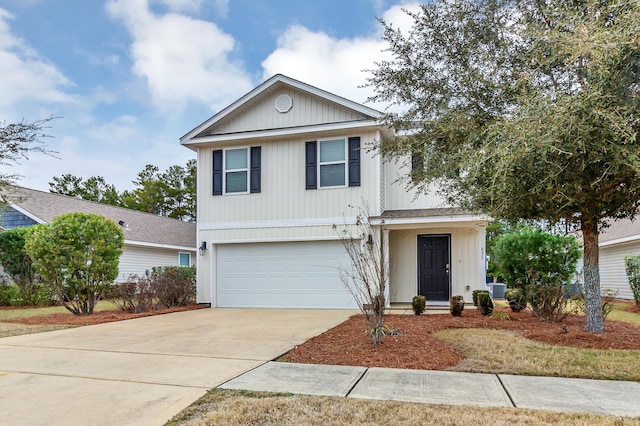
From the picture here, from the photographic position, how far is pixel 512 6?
729 cm

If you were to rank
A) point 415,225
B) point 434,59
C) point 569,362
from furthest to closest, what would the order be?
point 415,225 → point 434,59 → point 569,362

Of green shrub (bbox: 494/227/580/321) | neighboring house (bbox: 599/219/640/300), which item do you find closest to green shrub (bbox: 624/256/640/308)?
neighboring house (bbox: 599/219/640/300)

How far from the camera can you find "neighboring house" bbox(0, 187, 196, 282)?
17000mm

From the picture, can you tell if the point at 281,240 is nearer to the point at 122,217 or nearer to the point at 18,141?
the point at 18,141

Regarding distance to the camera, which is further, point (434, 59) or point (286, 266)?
point (286, 266)

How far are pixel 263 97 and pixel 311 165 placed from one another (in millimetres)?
2690

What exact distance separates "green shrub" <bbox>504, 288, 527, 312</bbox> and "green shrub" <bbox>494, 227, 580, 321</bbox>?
0.16 meters

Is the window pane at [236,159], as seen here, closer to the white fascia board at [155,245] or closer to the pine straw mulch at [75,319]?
the pine straw mulch at [75,319]

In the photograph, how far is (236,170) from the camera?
13.3 metres

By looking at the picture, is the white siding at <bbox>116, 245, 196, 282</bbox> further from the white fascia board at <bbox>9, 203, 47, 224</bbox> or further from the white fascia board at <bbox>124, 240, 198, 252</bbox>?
the white fascia board at <bbox>9, 203, 47, 224</bbox>

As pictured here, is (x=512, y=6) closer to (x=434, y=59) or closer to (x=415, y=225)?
(x=434, y=59)

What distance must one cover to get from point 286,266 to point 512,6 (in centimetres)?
870

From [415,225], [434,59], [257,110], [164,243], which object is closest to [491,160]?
[434,59]

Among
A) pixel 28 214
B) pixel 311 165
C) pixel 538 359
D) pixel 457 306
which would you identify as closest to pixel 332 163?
pixel 311 165
